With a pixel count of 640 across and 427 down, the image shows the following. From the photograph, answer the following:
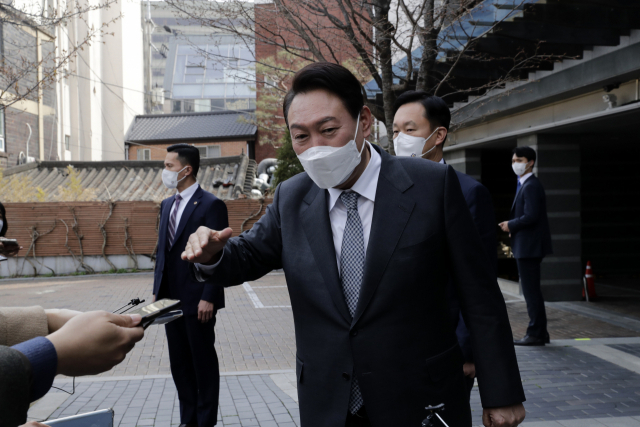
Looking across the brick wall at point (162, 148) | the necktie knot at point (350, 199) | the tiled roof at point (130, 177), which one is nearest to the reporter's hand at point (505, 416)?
the necktie knot at point (350, 199)

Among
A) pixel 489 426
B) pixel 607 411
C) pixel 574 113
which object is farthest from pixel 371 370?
pixel 574 113

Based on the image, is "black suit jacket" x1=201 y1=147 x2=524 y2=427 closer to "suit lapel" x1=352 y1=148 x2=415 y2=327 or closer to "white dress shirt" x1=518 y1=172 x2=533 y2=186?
"suit lapel" x1=352 y1=148 x2=415 y2=327

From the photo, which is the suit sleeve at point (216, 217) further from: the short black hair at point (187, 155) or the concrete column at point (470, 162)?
the concrete column at point (470, 162)

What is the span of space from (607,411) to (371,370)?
12.3 feet

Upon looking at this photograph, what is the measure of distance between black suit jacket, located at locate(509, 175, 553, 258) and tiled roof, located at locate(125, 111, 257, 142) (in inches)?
1159

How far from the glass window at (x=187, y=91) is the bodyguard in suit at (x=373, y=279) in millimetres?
41939

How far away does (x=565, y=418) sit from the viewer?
4746 millimetres

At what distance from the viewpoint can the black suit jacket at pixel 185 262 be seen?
15.2ft

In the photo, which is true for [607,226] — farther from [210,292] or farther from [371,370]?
[371,370]

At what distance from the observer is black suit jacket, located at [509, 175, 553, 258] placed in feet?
24.0

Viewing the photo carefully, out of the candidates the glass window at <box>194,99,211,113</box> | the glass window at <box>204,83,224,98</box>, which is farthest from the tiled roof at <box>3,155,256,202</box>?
the glass window at <box>204,83,224,98</box>

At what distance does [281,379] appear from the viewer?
20.1 feet

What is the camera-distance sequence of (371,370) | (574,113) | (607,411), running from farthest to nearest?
(574,113), (607,411), (371,370)

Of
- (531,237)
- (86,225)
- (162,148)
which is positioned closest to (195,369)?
(531,237)
